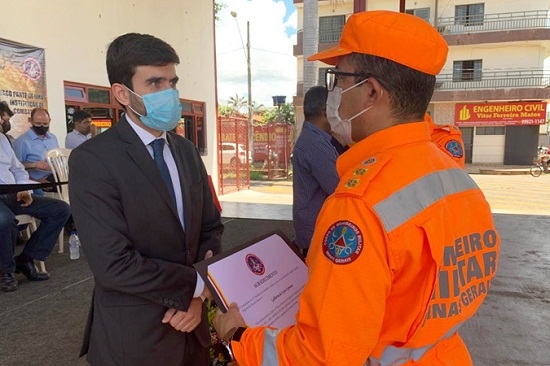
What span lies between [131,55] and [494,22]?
2780 centimetres

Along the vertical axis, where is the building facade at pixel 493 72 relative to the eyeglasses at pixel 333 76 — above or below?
above

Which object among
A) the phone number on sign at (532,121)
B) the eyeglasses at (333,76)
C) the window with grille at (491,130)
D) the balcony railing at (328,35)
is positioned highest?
the balcony railing at (328,35)

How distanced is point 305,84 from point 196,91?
4.91 m

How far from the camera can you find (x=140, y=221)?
146 centimetres

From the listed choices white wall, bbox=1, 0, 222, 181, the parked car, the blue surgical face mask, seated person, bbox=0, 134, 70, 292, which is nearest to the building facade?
the parked car

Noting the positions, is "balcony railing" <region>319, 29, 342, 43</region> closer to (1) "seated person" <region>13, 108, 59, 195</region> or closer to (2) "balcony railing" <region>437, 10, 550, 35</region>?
(2) "balcony railing" <region>437, 10, 550, 35</region>

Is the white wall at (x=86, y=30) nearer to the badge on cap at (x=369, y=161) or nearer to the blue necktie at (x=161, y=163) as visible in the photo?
the blue necktie at (x=161, y=163)

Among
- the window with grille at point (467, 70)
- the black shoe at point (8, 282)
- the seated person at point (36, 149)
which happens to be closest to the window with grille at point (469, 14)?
the window with grille at point (467, 70)

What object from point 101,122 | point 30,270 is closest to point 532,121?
point 101,122

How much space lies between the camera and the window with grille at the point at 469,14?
24.6 meters

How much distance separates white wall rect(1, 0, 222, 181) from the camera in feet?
20.1

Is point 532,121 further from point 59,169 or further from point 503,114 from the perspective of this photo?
point 59,169

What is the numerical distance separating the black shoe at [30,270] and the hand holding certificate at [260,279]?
3.42 meters

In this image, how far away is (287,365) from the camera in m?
0.93
